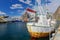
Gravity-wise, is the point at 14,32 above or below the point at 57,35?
above

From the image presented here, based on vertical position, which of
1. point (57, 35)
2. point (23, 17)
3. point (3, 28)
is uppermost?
point (23, 17)

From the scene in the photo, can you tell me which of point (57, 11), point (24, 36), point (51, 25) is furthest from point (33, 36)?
point (57, 11)

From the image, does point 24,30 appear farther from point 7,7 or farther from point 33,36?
point 7,7

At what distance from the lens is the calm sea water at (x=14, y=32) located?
500cm

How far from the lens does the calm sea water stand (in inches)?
197

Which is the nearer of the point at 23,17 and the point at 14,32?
the point at 23,17

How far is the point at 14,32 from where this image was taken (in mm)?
5035

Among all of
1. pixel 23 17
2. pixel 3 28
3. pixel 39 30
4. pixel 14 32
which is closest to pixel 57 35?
pixel 39 30

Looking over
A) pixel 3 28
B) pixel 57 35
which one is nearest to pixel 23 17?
pixel 3 28

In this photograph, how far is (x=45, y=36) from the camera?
488cm

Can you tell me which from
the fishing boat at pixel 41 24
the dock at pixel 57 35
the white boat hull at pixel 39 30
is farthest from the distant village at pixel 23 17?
the dock at pixel 57 35

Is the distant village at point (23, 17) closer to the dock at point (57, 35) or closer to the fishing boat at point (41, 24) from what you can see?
the fishing boat at point (41, 24)

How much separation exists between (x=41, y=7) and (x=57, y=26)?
0.58 metres

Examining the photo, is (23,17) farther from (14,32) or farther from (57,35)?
(57,35)
